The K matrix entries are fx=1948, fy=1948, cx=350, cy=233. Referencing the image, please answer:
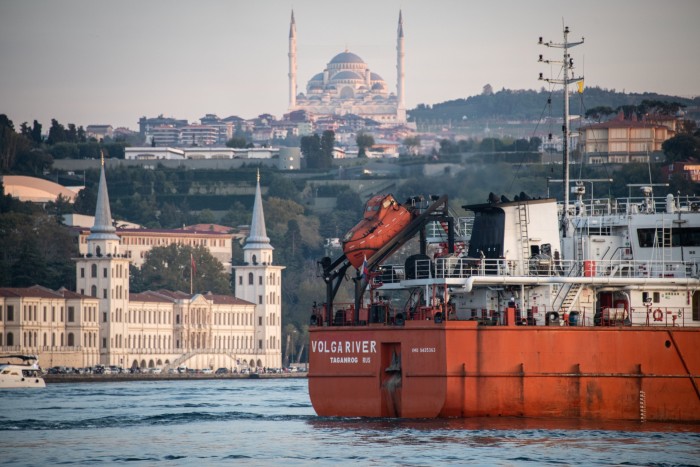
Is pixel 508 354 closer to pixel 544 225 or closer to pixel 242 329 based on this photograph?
pixel 544 225

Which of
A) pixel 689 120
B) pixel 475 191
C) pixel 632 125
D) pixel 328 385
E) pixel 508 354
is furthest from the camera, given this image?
pixel 632 125

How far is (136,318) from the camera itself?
16538 centimetres

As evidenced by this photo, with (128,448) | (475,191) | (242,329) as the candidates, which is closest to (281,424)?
(128,448)

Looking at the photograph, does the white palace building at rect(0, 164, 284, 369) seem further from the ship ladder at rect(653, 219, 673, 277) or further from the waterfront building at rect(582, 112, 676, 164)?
the ship ladder at rect(653, 219, 673, 277)

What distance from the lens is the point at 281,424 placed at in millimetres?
60031

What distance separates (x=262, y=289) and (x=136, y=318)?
59.2ft

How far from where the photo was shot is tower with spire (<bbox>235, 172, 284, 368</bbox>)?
17575cm

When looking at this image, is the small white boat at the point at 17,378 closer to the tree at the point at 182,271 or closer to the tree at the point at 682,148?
the tree at the point at 682,148

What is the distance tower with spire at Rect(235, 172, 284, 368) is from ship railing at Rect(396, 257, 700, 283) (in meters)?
118

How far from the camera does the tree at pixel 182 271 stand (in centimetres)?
18512

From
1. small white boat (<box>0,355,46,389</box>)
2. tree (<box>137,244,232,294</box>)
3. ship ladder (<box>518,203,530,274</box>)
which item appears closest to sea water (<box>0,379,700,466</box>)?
ship ladder (<box>518,203,530,274</box>)

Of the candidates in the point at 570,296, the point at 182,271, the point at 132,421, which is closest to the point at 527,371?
the point at 570,296

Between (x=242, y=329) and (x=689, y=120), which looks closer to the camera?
(x=689, y=120)

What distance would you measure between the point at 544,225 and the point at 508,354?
218 inches
